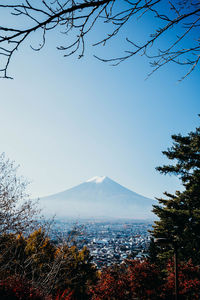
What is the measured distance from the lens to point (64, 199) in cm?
17550

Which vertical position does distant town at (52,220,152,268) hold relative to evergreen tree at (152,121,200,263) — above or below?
below

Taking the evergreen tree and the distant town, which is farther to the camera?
the evergreen tree

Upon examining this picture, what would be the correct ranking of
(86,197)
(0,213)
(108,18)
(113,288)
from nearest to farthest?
(108,18), (0,213), (113,288), (86,197)

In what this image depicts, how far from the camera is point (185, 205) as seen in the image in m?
11.7

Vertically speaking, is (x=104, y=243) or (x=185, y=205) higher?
(x=185, y=205)

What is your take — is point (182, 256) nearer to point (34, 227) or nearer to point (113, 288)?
point (113, 288)

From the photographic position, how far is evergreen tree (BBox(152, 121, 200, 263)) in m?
10.2

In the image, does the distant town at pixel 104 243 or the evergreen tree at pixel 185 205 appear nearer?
the distant town at pixel 104 243

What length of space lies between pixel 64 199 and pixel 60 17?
184665mm

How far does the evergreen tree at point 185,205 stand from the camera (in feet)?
33.6

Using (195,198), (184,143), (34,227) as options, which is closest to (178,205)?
(195,198)

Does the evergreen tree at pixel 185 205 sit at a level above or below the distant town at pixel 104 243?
above

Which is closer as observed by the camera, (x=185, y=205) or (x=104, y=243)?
(x=185, y=205)

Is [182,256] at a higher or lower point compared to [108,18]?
lower
